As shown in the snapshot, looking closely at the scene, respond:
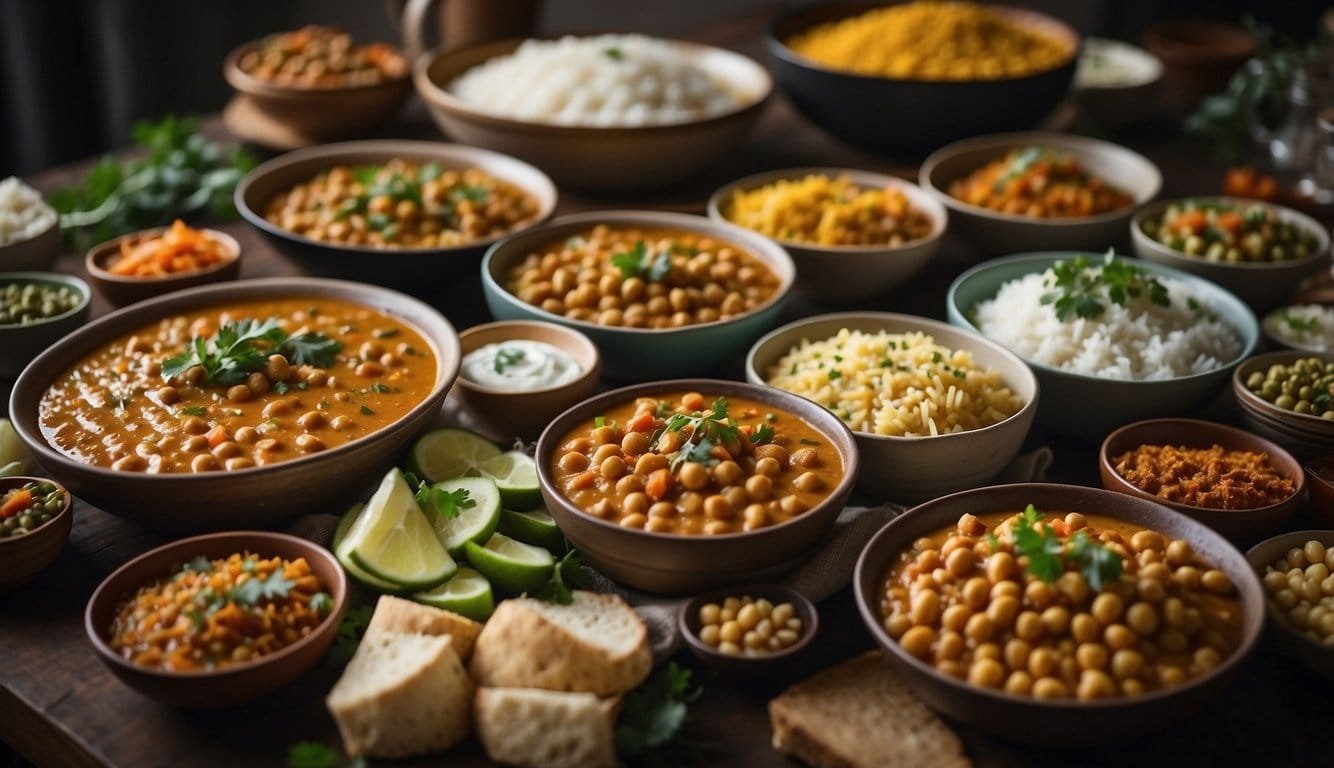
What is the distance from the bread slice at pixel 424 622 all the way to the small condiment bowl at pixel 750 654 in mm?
428

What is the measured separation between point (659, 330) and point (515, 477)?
2.12 feet

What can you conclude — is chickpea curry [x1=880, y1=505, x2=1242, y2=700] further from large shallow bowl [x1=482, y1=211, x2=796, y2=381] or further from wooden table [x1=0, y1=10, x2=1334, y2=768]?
large shallow bowl [x1=482, y1=211, x2=796, y2=381]

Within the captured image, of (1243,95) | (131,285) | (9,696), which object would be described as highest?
(1243,95)

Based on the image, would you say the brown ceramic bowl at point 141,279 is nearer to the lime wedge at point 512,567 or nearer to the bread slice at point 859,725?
the lime wedge at point 512,567

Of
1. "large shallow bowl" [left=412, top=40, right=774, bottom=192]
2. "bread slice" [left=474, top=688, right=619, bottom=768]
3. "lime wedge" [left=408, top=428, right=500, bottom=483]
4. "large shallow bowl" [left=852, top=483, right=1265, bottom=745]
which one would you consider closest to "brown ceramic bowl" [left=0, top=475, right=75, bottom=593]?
"lime wedge" [left=408, top=428, right=500, bottom=483]

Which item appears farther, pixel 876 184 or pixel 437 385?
pixel 876 184

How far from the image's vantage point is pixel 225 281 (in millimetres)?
3674

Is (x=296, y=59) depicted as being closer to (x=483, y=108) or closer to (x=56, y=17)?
(x=483, y=108)

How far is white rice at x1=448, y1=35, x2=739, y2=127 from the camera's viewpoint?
14.3 ft

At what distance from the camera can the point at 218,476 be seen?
2582mm

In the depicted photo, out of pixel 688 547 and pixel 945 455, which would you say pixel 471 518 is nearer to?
pixel 688 547

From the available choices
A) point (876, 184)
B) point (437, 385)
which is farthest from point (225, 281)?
point (876, 184)

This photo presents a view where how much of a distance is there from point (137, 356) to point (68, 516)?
61 cm

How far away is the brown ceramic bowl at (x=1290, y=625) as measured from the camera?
7.79ft
